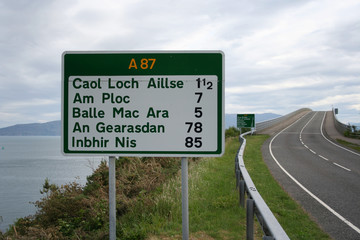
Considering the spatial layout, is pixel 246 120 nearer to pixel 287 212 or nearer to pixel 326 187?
pixel 326 187

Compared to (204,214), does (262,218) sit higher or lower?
higher

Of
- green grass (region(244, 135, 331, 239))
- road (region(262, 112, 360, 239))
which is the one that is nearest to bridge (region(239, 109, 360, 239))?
road (region(262, 112, 360, 239))

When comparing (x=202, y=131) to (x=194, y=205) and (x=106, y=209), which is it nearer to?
(x=194, y=205)

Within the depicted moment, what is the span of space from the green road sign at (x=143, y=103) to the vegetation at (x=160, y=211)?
2.19 metres

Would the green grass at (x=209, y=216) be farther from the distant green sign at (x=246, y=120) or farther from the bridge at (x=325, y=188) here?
the distant green sign at (x=246, y=120)

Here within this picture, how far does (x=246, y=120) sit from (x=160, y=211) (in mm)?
26337

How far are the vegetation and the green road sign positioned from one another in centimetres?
219

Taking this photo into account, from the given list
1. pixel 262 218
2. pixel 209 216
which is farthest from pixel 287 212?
pixel 262 218

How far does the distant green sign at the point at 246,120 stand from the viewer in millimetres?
31406

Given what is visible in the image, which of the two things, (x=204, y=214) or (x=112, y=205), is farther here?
(x=204, y=214)

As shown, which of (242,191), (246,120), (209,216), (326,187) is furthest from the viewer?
(246,120)

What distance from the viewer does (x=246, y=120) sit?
3155 cm

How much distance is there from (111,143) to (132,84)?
675 mm

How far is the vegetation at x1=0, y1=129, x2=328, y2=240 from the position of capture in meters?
5.49
